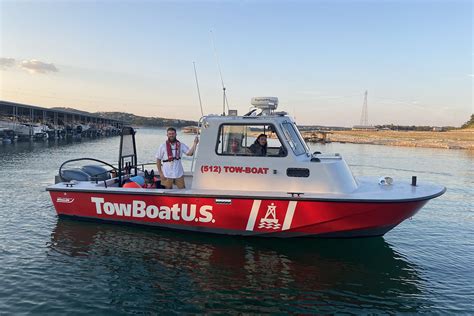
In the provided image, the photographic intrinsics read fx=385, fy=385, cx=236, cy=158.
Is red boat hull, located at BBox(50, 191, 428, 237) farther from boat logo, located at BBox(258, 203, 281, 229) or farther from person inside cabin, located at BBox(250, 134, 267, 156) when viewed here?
person inside cabin, located at BBox(250, 134, 267, 156)

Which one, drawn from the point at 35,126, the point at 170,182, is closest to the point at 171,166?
the point at 170,182

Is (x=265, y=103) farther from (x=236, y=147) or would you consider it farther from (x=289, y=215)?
(x=289, y=215)

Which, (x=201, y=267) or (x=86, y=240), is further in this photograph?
(x=86, y=240)

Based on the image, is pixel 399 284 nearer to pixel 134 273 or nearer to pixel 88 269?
pixel 134 273

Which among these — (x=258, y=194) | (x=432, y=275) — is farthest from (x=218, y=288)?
(x=432, y=275)

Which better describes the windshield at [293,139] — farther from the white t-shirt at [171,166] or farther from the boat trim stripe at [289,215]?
the white t-shirt at [171,166]

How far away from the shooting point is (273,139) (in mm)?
8047

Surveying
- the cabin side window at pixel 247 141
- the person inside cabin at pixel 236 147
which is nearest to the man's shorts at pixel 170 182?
the cabin side window at pixel 247 141

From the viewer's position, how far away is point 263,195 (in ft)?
24.5

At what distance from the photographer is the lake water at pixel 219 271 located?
18.2 feet

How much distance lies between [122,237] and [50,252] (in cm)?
142

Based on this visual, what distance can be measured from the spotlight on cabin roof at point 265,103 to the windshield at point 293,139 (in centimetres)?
52

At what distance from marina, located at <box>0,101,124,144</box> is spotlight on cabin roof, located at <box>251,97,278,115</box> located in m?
31.5

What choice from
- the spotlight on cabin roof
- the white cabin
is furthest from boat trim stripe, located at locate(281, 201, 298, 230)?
the spotlight on cabin roof
